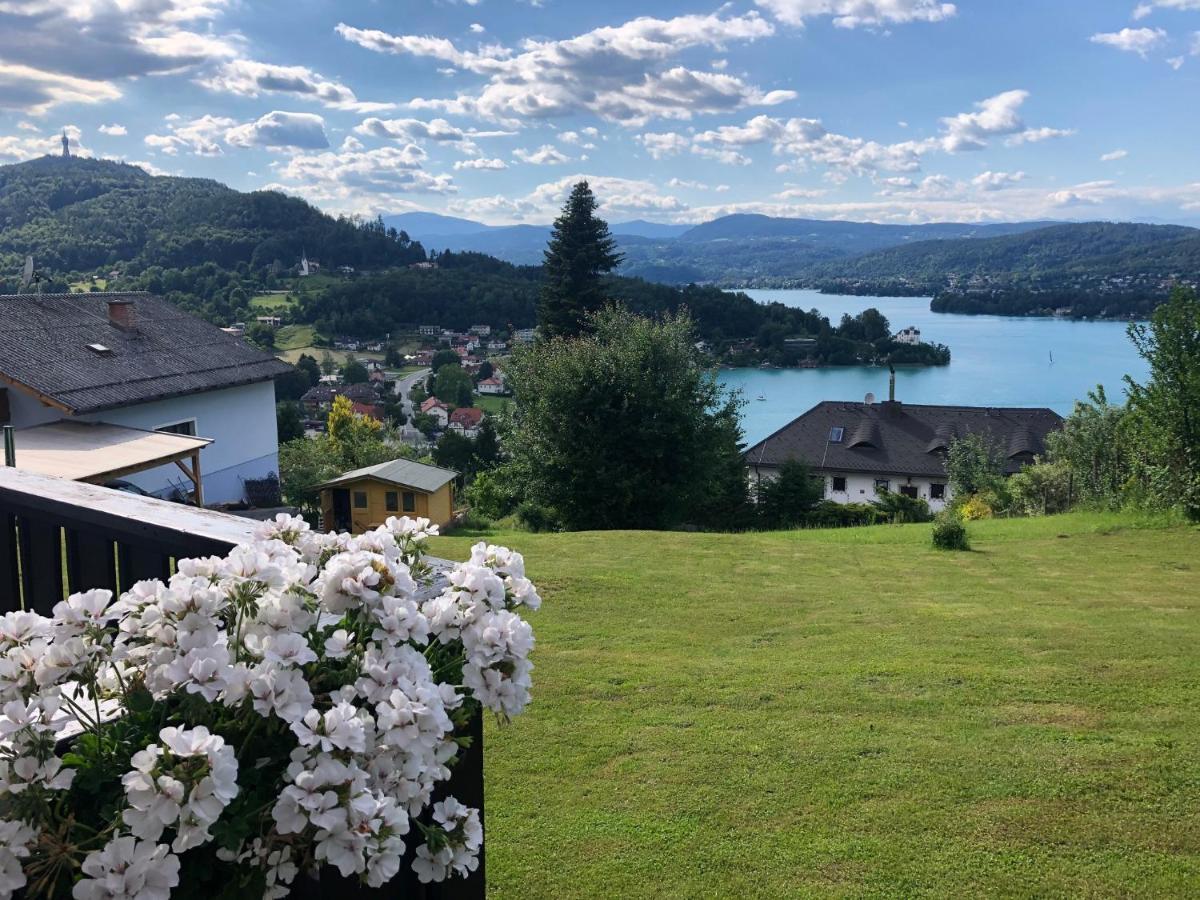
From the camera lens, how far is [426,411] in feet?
218

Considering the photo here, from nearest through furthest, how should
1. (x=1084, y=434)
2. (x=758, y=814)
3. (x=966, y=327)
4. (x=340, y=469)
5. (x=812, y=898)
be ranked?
(x=812, y=898) → (x=758, y=814) → (x=1084, y=434) → (x=340, y=469) → (x=966, y=327)

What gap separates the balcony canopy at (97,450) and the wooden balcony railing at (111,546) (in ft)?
22.9

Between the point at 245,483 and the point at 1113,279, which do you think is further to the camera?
the point at 1113,279

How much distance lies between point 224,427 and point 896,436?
2630cm

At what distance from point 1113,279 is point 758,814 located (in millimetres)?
134568

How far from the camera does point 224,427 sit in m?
24.9

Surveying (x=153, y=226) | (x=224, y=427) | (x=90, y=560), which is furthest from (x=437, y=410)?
(x=90, y=560)

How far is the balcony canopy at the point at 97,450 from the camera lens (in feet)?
38.4

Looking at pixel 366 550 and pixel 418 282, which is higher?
pixel 418 282

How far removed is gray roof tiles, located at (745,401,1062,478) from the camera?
3728cm

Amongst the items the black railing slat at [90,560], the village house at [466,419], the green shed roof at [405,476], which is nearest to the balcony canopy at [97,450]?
the green shed roof at [405,476]

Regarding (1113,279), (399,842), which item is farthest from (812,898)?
(1113,279)

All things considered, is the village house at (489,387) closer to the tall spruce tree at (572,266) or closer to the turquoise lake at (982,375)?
the turquoise lake at (982,375)

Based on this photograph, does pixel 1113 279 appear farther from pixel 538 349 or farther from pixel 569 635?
pixel 569 635
